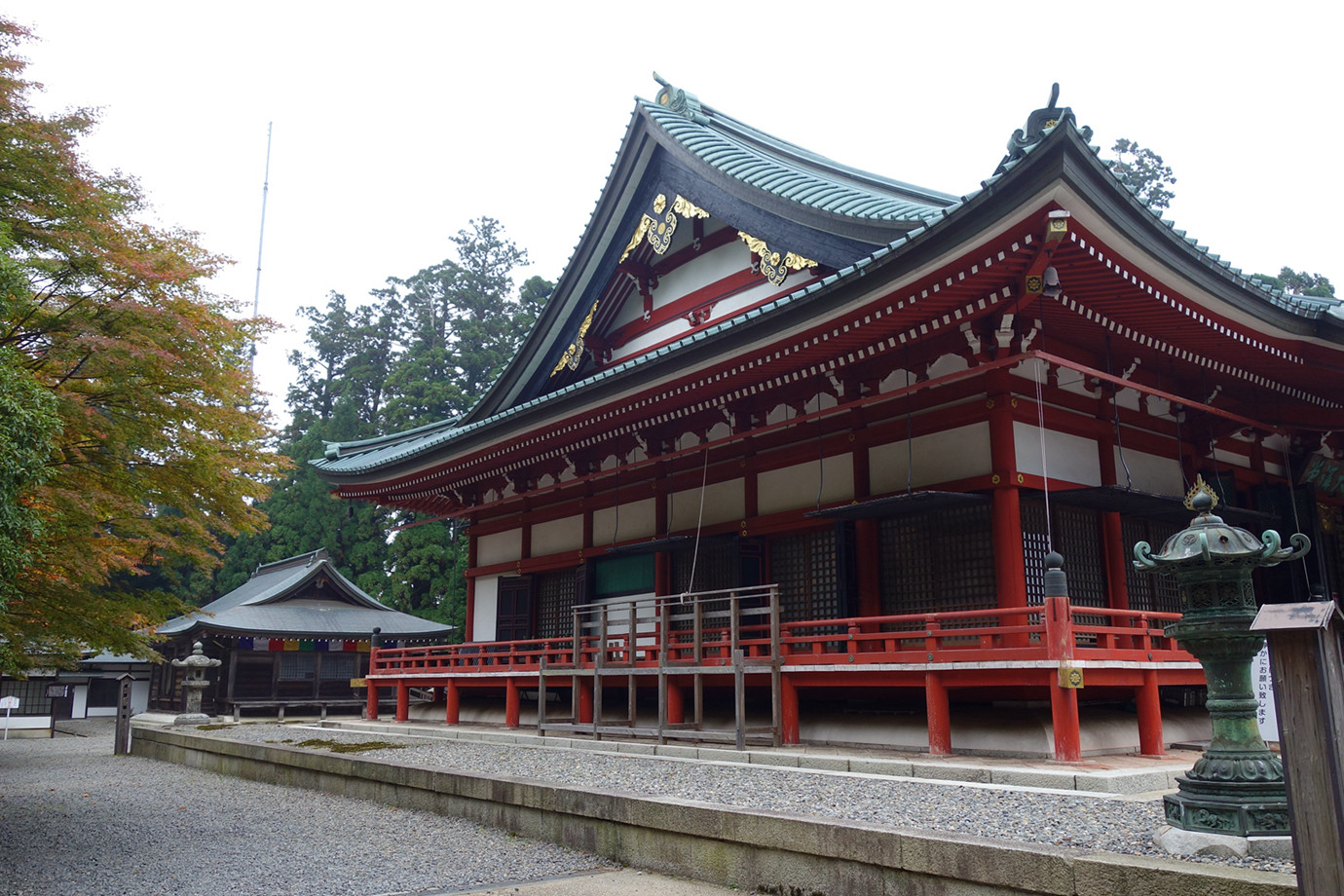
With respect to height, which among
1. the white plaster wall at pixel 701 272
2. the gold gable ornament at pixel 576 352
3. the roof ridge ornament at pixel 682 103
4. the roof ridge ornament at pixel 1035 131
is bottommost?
the roof ridge ornament at pixel 1035 131

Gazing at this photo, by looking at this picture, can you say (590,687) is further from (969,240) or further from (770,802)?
(969,240)

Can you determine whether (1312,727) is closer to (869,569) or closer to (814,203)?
(869,569)

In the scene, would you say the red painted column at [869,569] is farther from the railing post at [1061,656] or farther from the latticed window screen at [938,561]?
the railing post at [1061,656]

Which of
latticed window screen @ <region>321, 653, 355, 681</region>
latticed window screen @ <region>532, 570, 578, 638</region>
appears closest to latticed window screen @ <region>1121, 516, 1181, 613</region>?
latticed window screen @ <region>532, 570, 578, 638</region>

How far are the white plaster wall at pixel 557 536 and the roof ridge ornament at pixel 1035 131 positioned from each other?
1033 cm

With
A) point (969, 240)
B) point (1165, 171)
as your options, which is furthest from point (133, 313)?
point (1165, 171)

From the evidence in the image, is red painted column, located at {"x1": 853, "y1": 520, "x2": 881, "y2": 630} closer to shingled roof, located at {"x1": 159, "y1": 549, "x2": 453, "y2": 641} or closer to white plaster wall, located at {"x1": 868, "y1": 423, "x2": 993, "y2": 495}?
white plaster wall, located at {"x1": 868, "y1": 423, "x2": 993, "y2": 495}

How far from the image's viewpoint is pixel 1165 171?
38.0 meters

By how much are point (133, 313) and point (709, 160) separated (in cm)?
791

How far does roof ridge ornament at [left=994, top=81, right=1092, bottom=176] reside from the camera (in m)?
7.30

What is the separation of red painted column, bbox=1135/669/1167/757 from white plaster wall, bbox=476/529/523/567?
11.0m

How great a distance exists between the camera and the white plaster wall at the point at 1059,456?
1039 centimetres

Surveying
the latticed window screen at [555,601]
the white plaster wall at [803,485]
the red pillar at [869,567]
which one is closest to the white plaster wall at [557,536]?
the latticed window screen at [555,601]

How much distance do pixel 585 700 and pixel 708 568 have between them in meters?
2.54
